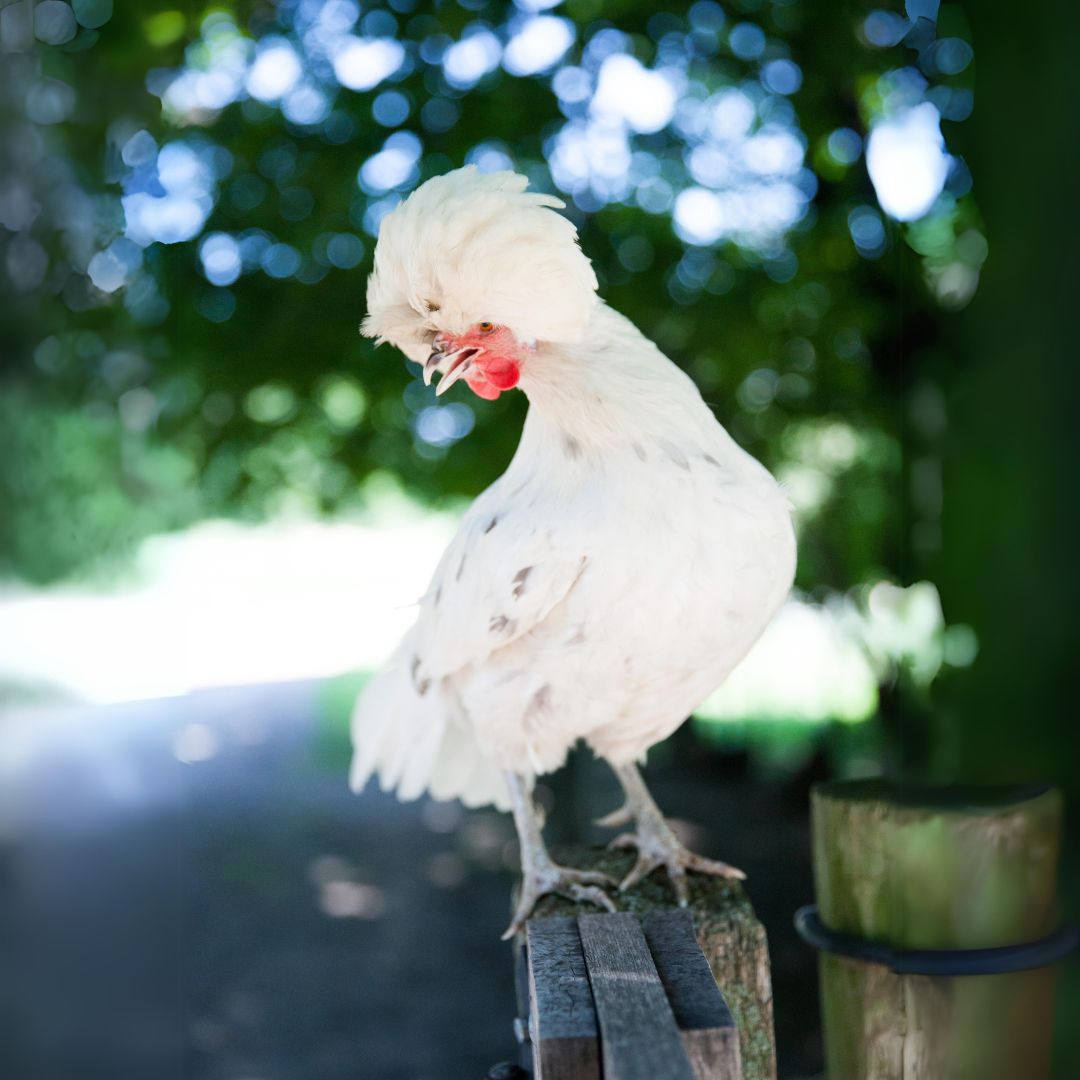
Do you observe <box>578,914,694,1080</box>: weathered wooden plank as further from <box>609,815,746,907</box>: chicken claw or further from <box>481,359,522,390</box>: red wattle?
<box>481,359,522,390</box>: red wattle

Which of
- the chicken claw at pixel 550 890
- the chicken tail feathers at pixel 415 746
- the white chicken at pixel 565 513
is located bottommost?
the chicken claw at pixel 550 890

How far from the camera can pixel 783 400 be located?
11.2 feet

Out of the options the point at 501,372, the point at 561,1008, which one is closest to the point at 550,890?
the point at 561,1008

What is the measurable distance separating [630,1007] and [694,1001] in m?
0.10

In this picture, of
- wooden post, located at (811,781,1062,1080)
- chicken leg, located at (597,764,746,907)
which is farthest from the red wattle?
wooden post, located at (811,781,1062,1080)

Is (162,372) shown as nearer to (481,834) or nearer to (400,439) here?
(400,439)

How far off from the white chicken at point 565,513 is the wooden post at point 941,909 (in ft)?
1.06

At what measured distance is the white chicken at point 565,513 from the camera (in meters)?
1.52

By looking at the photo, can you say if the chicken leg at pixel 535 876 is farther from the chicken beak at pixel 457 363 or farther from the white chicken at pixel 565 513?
the chicken beak at pixel 457 363

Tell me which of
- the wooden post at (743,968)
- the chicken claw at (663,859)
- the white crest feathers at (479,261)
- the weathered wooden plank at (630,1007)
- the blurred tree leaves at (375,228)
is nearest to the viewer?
the weathered wooden plank at (630,1007)

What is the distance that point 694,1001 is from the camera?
1.26 m

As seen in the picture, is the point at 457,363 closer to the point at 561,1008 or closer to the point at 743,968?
the point at 561,1008

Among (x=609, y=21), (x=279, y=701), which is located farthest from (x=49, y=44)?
(x=279, y=701)

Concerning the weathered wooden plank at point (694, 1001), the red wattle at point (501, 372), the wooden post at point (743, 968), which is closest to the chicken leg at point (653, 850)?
the wooden post at point (743, 968)
